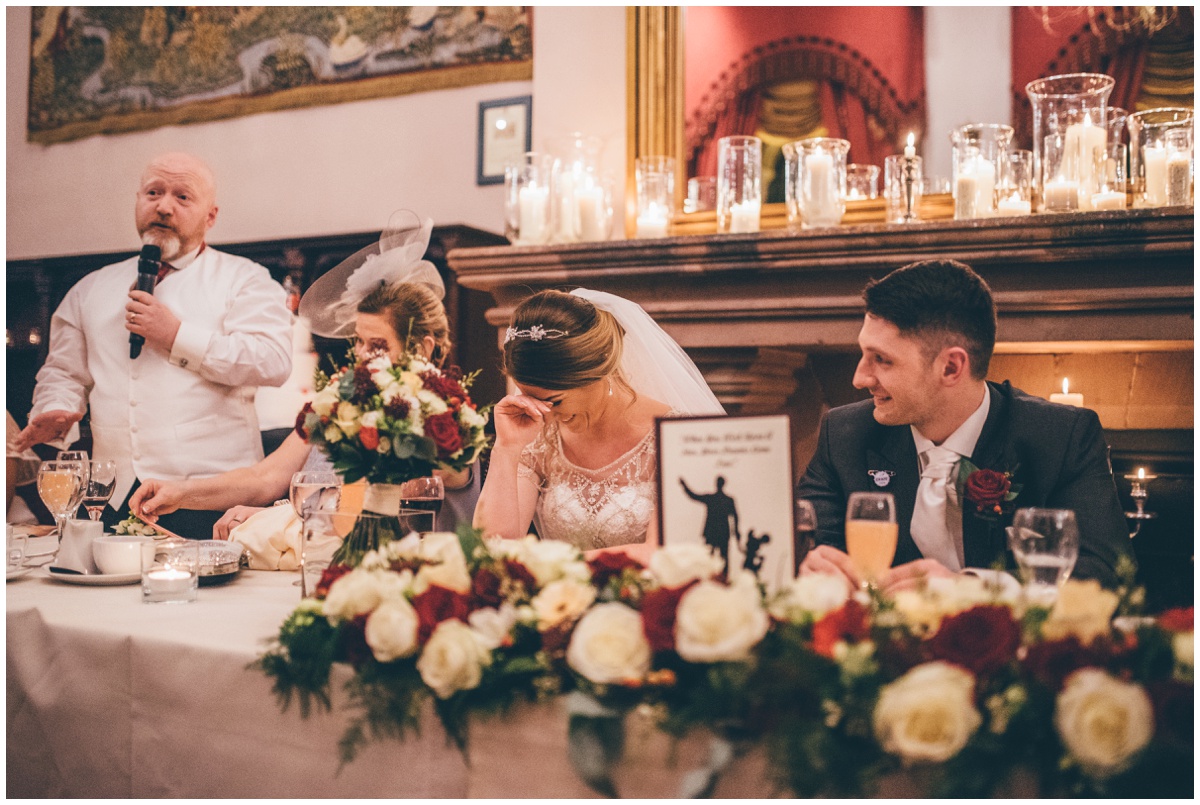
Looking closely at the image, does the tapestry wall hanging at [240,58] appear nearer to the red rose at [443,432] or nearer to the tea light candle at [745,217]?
the tea light candle at [745,217]

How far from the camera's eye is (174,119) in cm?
418

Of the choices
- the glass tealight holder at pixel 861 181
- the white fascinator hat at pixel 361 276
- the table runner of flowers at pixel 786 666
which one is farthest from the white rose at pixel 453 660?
the glass tealight holder at pixel 861 181

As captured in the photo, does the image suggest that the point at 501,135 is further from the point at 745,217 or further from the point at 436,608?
the point at 436,608

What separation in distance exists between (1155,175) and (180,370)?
9.28 ft

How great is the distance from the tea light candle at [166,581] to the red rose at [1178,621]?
1.24 m

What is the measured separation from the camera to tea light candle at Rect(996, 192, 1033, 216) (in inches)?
103

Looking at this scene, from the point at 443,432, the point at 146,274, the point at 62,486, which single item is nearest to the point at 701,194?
the point at 146,274

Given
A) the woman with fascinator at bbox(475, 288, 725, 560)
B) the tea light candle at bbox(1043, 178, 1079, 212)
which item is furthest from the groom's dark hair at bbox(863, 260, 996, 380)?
the tea light candle at bbox(1043, 178, 1079, 212)

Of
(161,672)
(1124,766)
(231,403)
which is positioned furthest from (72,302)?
(1124,766)

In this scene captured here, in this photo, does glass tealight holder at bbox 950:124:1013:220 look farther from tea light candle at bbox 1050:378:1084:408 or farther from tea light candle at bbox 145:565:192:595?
tea light candle at bbox 145:565:192:595

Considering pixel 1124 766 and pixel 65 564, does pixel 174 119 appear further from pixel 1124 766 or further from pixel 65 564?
pixel 1124 766

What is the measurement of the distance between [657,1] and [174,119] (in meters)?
2.31

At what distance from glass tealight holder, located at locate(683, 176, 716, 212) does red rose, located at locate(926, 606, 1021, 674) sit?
235 cm

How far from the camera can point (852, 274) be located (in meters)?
2.62
